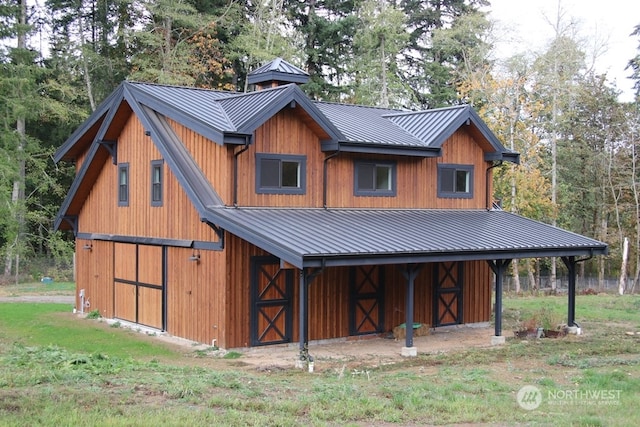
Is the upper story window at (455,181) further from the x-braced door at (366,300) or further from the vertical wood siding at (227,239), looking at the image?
the x-braced door at (366,300)

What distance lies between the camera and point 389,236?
16.2 meters

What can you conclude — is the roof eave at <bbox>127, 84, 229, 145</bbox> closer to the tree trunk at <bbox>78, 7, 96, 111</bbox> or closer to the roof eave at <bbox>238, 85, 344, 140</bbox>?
the roof eave at <bbox>238, 85, 344, 140</bbox>

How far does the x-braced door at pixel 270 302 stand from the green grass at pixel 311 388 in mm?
1601

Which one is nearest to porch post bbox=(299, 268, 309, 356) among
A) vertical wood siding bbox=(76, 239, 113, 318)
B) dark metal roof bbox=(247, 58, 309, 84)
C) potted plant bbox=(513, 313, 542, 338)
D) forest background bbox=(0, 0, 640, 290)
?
potted plant bbox=(513, 313, 542, 338)

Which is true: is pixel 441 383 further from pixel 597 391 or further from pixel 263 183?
pixel 263 183

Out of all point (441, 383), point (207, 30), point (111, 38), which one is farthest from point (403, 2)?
point (441, 383)

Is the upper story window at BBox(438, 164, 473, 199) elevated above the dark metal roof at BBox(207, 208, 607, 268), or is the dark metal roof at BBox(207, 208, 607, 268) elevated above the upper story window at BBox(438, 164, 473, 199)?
the upper story window at BBox(438, 164, 473, 199)

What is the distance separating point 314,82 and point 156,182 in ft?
79.5

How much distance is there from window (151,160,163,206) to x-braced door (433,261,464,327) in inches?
298

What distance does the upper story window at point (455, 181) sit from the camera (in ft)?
67.7

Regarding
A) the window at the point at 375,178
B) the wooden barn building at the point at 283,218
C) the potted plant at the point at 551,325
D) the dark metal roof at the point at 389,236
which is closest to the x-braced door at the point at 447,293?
the wooden barn building at the point at 283,218

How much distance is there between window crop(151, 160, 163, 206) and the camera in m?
18.0

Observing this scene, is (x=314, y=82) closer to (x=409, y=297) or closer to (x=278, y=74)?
(x=278, y=74)

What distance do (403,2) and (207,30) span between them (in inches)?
621
